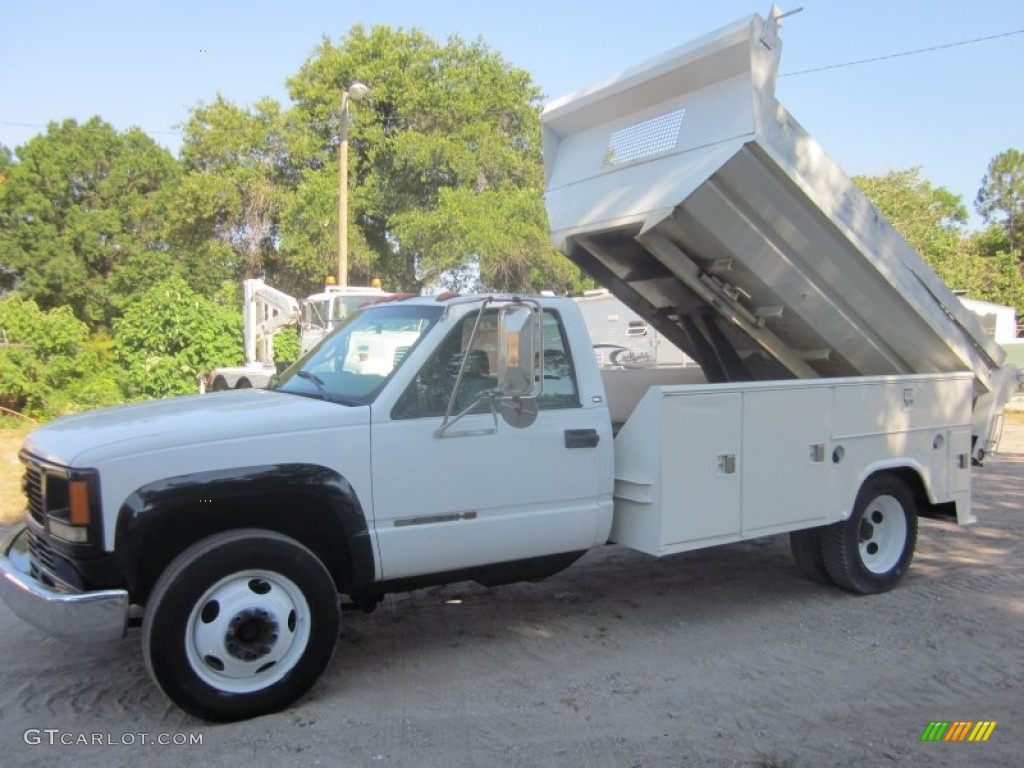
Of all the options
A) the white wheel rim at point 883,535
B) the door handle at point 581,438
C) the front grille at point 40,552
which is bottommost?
the white wheel rim at point 883,535

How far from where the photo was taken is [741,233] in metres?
4.94

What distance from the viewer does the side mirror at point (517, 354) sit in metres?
3.94

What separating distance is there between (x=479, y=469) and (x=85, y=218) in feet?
131

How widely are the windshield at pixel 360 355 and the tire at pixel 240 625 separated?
853 millimetres

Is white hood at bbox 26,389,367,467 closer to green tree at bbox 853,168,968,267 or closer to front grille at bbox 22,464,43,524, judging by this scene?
front grille at bbox 22,464,43,524

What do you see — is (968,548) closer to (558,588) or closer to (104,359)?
(558,588)

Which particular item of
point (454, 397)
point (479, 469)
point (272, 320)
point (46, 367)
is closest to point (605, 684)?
point (479, 469)

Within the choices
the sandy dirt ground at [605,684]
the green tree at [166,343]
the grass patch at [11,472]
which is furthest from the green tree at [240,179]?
the sandy dirt ground at [605,684]

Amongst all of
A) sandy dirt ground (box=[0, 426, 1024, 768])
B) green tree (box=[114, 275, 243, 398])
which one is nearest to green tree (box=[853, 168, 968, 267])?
green tree (box=[114, 275, 243, 398])

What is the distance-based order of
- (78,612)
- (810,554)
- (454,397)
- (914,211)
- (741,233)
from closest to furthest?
(78,612)
(454,397)
(741,233)
(810,554)
(914,211)

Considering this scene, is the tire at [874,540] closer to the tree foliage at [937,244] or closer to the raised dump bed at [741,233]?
the raised dump bed at [741,233]

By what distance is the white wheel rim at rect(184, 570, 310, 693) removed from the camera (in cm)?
365

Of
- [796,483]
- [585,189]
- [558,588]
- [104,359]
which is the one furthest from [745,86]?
[104,359]

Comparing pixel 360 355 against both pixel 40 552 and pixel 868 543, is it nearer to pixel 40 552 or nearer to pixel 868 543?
pixel 40 552
